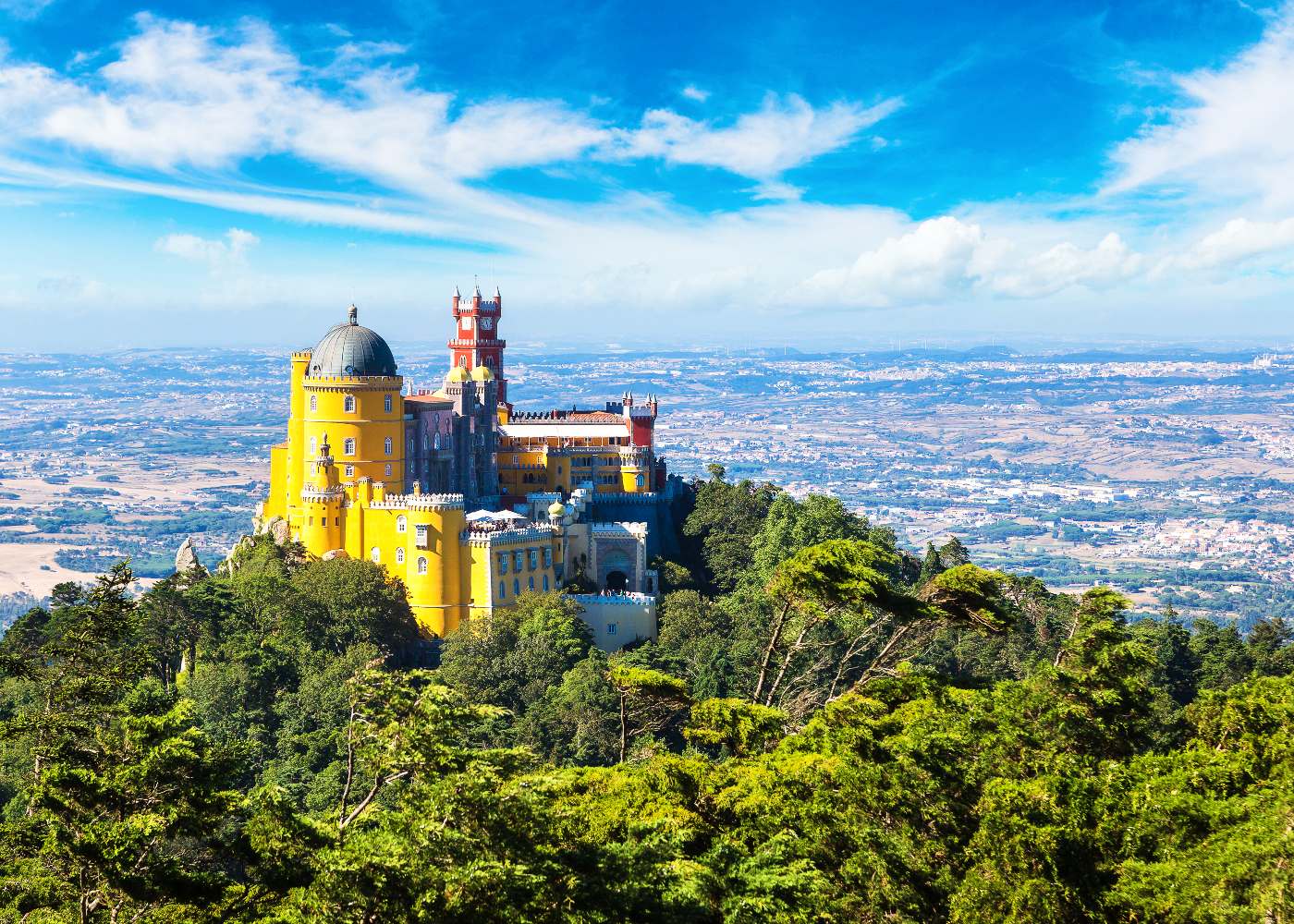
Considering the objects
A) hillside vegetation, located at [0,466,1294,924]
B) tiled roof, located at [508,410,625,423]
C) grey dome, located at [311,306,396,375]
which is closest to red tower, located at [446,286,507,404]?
tiled roof, located at [508,410,625,423]

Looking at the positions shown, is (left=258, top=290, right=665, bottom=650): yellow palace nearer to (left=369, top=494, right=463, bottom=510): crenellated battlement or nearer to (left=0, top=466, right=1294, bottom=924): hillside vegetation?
(left=369, top=494, right=463, bottom=510): crenellated battlement

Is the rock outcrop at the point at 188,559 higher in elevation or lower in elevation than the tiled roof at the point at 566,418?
lower

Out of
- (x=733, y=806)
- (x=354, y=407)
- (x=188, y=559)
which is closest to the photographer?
(x=733, y=806)

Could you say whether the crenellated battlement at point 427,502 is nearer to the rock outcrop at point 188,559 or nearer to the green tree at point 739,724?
the rock outcrop at point 188,559

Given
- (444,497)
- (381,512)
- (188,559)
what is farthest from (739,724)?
(188,559)

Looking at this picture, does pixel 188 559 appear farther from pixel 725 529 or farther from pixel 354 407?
pixel 725 529

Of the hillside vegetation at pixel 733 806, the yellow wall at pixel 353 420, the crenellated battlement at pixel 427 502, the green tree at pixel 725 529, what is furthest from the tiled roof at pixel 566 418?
the hillside vegetation at pixel 733 806
